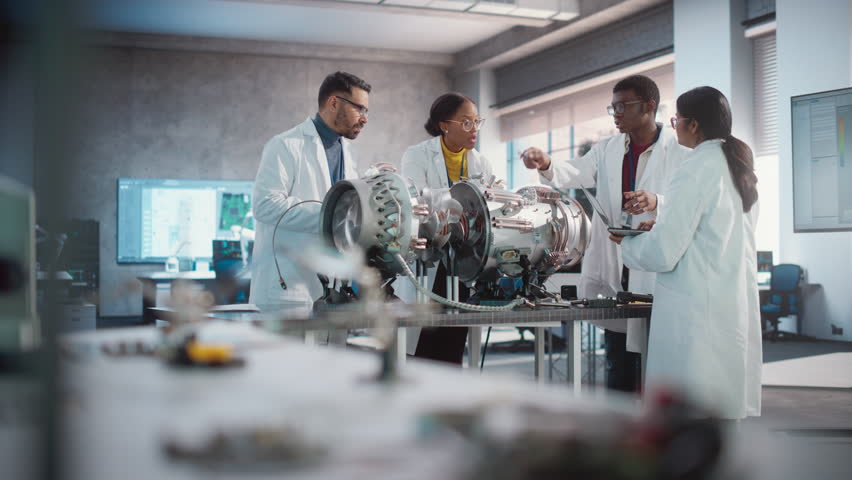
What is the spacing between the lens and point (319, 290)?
106 inches

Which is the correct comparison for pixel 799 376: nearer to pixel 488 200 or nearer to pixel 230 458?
pixel 488 200

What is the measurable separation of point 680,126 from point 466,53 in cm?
848

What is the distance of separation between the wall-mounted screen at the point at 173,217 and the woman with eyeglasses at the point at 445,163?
23.4ft

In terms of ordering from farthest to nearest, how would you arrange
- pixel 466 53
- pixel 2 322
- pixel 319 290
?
pixel 466 53, pixel 319 290, pixel 2 322

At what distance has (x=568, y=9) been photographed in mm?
7914

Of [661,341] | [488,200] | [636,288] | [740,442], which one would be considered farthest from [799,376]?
[740,442]

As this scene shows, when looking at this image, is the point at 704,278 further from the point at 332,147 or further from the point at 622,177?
the point at 332,147

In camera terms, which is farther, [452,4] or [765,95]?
[452,4]

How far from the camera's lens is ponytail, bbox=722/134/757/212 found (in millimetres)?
2268

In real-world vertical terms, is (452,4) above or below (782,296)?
above

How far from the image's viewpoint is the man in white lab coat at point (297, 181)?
2541 millimetres

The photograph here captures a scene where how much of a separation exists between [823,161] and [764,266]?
3166 mm

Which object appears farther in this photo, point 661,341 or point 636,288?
point 636,288

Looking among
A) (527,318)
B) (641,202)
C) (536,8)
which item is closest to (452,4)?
(536,8)
